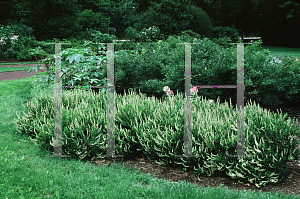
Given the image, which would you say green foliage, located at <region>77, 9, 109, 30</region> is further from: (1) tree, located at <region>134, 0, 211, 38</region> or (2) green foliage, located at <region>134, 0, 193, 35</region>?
(2) green foliage, located at <region>134, 0, 193, 35</region>

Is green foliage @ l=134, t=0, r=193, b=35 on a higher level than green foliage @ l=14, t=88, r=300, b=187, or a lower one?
higher

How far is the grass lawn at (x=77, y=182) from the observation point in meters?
2.84

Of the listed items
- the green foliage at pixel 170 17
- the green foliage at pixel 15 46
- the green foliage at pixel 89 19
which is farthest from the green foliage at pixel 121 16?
the green foliage at pixel 15 46

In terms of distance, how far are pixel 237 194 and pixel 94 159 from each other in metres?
2.08

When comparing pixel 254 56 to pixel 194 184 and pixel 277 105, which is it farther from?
pixel 194 184

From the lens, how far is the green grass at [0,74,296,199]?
2842mm

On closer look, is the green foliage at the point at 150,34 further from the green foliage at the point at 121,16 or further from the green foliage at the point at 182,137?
the green foliage at the point at 182,137

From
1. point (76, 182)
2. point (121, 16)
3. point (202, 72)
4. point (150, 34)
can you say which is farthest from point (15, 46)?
point (76, 182)

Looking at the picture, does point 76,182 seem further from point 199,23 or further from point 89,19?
point 89,19

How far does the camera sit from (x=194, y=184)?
3166 mm

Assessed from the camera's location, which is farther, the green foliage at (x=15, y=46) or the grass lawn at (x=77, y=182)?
the green foliage at (x=15, y=46)

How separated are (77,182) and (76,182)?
0.6 inches

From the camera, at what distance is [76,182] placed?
3086 mm

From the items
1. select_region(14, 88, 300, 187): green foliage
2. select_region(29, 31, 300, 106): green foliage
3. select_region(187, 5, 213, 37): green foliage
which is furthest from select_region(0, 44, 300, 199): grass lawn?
select_region(187, 5, 213, 37): green foliage
